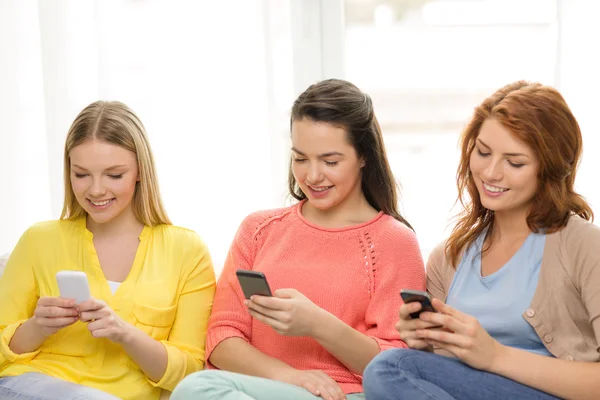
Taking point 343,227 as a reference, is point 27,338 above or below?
below

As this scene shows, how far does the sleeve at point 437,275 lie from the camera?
2.34m

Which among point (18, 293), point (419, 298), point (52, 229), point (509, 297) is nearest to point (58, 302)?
point (18, 293)

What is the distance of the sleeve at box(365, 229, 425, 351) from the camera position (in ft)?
7.43

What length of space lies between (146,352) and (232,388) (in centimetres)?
30

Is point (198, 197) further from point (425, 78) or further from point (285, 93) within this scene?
point (425, 78)

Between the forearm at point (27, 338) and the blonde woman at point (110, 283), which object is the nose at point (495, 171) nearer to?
the blonde woman at point (110, 283)

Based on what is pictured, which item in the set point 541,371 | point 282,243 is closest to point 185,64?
point 282,243

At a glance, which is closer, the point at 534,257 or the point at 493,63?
the point at 534,257

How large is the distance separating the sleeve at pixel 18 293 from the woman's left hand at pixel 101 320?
0.89 ft

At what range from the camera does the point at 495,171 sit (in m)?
2.11

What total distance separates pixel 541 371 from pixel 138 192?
1.27m

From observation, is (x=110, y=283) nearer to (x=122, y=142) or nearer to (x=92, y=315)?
(x=92, y=315)

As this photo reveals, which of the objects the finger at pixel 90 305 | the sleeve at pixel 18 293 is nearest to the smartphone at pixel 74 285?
the finger at pixel 90 305

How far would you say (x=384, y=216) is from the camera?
2438 millimetres
